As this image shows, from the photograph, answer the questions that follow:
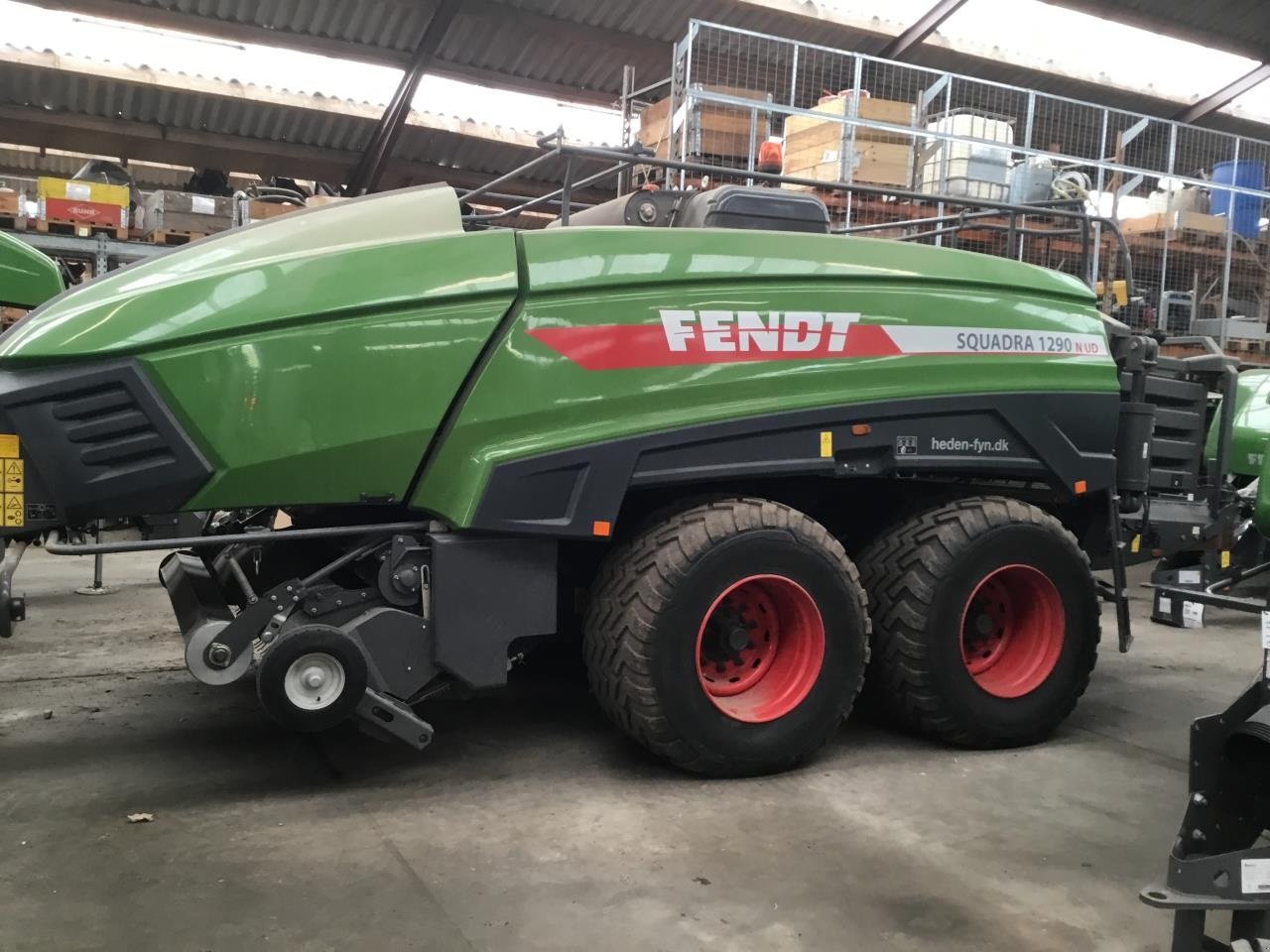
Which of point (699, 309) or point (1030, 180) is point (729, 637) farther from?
point (1030, 180)

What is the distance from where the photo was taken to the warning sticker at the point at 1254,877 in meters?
1.96

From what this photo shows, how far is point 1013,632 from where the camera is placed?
13.0ft

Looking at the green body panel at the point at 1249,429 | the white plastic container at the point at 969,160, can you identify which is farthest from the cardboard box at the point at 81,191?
the green body panel at the point at 1249,429

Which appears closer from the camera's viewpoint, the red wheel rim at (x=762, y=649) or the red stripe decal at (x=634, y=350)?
the red stripe decal at (x=634, y=350)

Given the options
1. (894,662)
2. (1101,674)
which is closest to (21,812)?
(894,662)

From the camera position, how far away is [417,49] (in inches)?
448

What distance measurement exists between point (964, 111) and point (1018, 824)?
24.9 ft

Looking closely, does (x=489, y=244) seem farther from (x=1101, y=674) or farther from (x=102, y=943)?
(x=1101, y=674)

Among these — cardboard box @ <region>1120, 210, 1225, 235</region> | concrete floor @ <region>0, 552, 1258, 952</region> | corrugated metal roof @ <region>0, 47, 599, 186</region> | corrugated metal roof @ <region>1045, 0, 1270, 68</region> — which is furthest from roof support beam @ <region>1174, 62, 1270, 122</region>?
concrete floor @ <region>0, 552, 1258, 952</region>

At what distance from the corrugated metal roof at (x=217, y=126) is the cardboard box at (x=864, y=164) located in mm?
5468

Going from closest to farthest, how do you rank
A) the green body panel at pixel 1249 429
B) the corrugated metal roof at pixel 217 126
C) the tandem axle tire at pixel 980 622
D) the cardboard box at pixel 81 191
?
the tandem axle tire at pixel 980 622 → the green body panel at pixel 1249 429 → the cardboard box at pixel 81 191 → the corrugated metal roof at pixel 217 126

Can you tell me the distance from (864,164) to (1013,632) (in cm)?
578

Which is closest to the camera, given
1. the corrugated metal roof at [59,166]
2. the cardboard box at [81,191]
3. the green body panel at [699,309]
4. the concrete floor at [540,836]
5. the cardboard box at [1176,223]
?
the concrete floor at [540,836]

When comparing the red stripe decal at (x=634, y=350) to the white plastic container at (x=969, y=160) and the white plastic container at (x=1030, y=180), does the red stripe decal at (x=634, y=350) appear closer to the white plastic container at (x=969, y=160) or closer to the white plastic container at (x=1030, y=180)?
the white plastic container at (x=969, y=160)
